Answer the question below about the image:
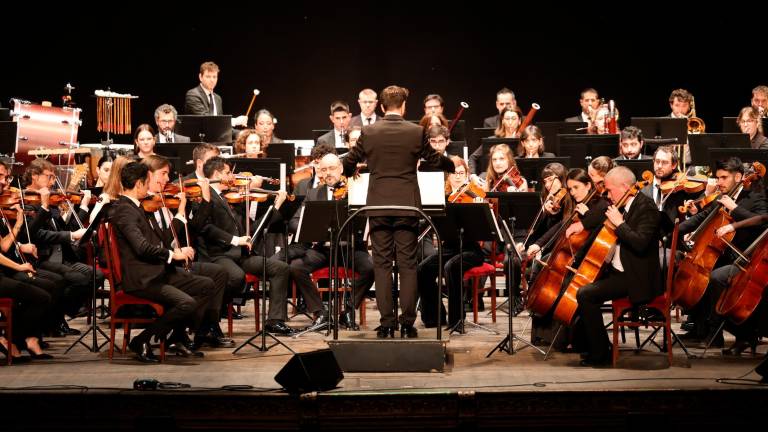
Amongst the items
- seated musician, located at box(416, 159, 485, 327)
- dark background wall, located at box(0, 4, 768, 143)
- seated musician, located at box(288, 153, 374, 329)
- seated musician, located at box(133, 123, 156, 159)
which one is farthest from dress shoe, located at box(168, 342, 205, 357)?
dark background wall, located at box(0, 4, 768, 143)

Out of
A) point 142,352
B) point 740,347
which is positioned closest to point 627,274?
point 740,347

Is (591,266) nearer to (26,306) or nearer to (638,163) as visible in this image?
(638,163)

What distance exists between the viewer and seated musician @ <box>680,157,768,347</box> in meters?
5.86

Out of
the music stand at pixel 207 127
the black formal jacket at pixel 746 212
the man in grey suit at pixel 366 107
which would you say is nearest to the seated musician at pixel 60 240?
the music stand at pixel 207 127

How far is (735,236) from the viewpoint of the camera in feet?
19.8

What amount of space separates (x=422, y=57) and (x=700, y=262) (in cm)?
597

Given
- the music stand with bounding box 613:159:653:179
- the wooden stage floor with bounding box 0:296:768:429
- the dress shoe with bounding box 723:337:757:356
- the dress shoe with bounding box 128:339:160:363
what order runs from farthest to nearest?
the music stand with bounding box 613:159:653:179, the dress shoe with bounding box 723:337:757:356, the dress shoe with bounding box 128:339:160:363, the wooden stage floor with bounding box 0:296:768:429

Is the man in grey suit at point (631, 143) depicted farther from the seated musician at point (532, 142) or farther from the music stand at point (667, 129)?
the music stand at point (667, 129)

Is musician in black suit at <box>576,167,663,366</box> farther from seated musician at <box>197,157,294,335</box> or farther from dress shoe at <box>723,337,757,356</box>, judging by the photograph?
seated musician at <box>197,157,294,335</box>

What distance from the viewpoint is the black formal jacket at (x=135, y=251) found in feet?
17.6

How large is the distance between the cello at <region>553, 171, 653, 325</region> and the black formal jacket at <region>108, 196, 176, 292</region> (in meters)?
2.28

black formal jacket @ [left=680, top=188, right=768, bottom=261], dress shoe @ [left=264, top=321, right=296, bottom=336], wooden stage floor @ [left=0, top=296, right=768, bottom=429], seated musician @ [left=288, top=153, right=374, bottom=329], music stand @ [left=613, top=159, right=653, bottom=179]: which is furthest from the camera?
music stand @ [left=613, top=159, right=653, bottom=179]

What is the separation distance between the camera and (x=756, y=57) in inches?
430

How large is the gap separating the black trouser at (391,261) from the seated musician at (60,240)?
2142 millimetres
